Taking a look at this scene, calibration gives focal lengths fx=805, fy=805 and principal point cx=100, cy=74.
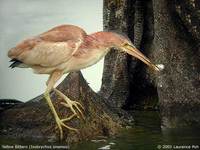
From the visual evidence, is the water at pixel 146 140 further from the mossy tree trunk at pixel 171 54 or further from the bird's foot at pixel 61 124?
the mossy tree trunk at pixel 171 54

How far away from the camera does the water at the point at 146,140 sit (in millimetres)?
8250

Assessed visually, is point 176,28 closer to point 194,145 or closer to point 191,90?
point 191,90

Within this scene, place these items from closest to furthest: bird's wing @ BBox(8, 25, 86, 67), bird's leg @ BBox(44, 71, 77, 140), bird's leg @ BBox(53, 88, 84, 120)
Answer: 1. bird's wing @ BBox(8, 25, 86, 67)
2. bird's leg @ BBox(44, 71, 77, 140)
3. bird's leg @ BBox(53, 88, 84, 120)

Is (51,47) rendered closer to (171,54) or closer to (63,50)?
(63,50)

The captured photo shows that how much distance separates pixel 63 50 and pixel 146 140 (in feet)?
5.22

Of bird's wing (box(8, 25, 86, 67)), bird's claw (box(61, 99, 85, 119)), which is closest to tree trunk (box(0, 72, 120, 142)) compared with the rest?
bird's claw (box(61, 99, 85, 119))

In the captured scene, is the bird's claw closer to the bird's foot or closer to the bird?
the bird's foot

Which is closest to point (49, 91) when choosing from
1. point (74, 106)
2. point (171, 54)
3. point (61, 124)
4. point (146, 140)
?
point (61, 124)

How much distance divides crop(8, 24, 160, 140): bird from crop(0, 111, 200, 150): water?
0.63 meters

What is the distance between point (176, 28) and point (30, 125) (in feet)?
7.63

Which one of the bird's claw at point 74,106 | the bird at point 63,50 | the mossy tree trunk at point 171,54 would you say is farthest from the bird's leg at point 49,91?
the mossy tree trunk at point 171,54

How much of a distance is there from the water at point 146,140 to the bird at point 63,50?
0.63 m

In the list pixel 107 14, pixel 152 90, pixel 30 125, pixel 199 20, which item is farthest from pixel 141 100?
pixel 30 125

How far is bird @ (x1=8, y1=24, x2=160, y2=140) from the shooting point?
7699mm
